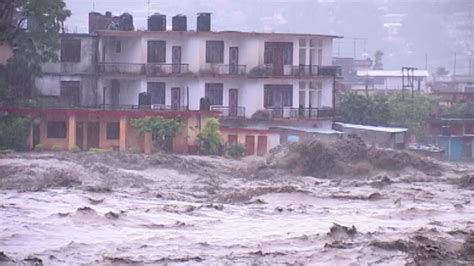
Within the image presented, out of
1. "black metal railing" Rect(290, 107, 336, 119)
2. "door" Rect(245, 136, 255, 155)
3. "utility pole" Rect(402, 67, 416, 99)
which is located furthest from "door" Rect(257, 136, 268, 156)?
"utility pole" Rect(402, 67, 416, 99)

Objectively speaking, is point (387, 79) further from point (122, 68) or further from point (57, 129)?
point (57, 129)

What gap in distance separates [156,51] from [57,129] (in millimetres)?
9776

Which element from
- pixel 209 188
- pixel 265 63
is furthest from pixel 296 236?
pixel 265 63

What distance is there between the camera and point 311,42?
193 feet

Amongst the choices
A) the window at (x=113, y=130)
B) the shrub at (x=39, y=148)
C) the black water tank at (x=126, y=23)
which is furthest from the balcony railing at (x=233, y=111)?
the shrub at (x=39, y=148)

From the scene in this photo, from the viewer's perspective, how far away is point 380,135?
56906 mm

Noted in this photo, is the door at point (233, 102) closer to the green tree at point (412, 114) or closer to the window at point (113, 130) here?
the window at point (113, 130)

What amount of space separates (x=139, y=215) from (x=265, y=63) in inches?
1113

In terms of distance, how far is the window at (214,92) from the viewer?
56.2 metres


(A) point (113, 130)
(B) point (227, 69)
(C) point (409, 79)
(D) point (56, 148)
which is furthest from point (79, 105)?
(C) point (409, 79)

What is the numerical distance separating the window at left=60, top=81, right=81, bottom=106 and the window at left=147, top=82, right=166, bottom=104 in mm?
3855

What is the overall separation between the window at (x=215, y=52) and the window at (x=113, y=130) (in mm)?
9093

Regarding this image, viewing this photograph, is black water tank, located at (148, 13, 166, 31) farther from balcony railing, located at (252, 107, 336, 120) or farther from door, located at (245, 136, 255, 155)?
door, located at (245, 136, 255, 155)

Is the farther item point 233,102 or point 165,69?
point 233,102
